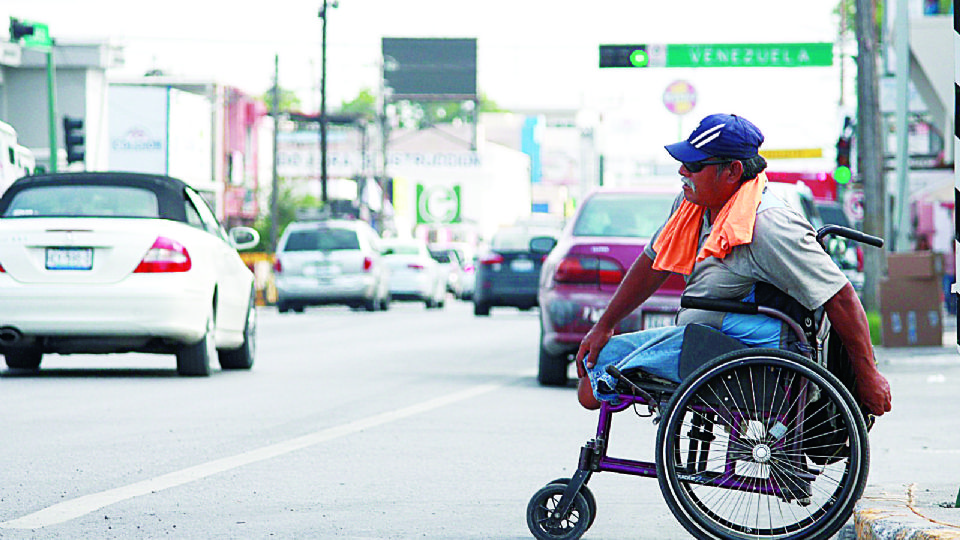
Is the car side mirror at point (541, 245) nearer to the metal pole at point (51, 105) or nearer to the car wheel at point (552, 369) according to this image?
the car wheel at point (552, 369)

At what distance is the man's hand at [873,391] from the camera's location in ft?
18.7

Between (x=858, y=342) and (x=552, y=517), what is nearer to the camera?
(x=858, y=342)

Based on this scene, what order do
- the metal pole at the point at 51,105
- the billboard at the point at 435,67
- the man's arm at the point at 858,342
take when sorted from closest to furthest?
the man's arm at the point at 858,342 < the metal pole at the point at 51,105 < the billboard at the point at 435,67

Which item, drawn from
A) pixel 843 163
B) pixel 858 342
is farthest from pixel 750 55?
pixel 858 342

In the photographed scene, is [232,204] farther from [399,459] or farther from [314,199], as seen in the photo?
[399,459]

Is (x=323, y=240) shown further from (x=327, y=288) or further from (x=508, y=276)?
(x=508, y=276)

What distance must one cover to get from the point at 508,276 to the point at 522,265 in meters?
0.34

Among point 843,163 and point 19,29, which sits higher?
point 19,29

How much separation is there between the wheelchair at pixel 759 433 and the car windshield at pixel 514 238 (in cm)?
2340

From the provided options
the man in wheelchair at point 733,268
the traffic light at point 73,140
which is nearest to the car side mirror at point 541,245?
the man in wheelchair at point 733,268

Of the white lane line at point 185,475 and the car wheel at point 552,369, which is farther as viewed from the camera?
the car wheel at point 552,369

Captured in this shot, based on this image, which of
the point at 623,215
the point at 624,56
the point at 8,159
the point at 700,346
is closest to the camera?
the point at 700,346

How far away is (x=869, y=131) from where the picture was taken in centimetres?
2366

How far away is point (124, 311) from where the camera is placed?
13000 millimetres
